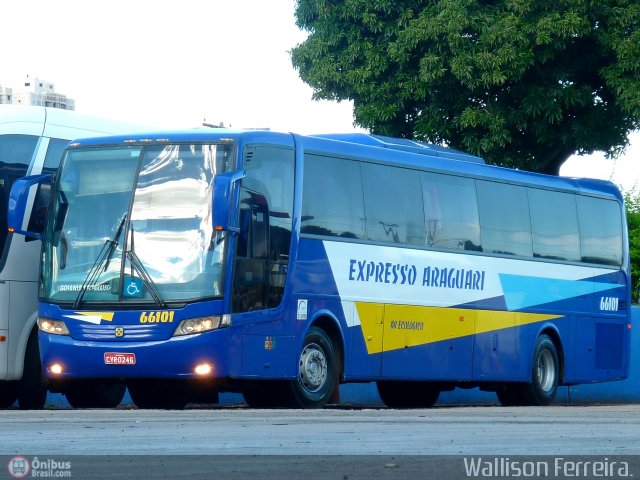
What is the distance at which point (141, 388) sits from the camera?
1836 centimetres

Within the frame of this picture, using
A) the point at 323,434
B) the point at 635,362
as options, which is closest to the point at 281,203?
the point at 323,434

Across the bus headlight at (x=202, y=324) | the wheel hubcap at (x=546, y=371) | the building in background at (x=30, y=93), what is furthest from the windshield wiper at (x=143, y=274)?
the building in background at (x=30, y=93)

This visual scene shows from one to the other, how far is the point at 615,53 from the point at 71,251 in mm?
14493

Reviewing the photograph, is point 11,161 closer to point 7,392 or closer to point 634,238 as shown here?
point 7,392

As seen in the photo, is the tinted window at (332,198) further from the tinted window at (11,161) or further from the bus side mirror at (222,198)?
the tinted window at (11,161)

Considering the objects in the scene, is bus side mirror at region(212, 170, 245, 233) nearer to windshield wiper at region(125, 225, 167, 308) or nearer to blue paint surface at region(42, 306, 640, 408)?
windshield wiper at region(125, 225, 167, 308)

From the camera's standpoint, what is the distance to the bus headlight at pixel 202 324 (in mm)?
15672

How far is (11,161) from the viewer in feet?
56.8

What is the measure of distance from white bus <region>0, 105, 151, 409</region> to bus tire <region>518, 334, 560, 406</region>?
7392mm

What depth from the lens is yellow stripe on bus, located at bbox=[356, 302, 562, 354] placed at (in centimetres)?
1808

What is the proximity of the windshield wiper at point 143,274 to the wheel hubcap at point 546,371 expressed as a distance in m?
7.98

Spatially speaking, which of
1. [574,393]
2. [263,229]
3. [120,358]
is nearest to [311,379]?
[263,229]

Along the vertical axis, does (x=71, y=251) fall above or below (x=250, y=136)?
below
